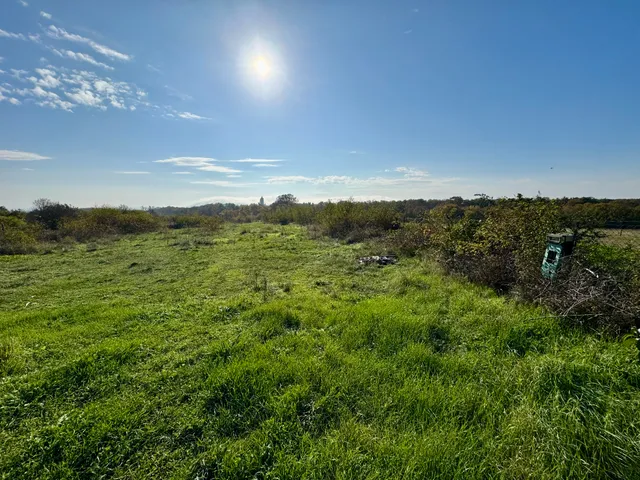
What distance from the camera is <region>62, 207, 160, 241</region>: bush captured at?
66.1ft

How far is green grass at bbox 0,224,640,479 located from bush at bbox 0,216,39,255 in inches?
523

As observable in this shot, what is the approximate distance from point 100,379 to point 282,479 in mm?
2555

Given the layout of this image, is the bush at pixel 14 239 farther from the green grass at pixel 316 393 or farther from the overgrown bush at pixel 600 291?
the overgrown bush at pixel 600 291

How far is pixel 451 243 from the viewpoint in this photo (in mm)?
8148

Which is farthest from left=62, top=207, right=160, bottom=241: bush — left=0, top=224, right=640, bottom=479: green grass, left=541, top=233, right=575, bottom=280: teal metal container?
left=541, top=233, right=575, bottom=280: teal metal container

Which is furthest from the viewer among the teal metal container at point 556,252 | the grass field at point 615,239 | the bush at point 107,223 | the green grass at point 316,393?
the bush at point 107,223

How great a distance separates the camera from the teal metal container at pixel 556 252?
4.42m

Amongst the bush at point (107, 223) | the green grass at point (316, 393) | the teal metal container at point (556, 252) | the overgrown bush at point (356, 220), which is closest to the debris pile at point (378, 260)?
the green grass at point (316, 393)

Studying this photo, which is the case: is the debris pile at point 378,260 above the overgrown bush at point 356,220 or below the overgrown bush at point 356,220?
below

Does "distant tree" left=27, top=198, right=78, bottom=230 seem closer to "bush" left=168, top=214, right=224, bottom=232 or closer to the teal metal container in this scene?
"bush" left=168, top=214, right=224, bottom=232

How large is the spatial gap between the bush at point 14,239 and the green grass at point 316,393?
13275mm

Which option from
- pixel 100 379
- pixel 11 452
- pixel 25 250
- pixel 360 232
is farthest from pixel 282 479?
pixel 25 250

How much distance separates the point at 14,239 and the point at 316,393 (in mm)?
21874

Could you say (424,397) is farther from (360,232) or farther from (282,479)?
(360,232)
